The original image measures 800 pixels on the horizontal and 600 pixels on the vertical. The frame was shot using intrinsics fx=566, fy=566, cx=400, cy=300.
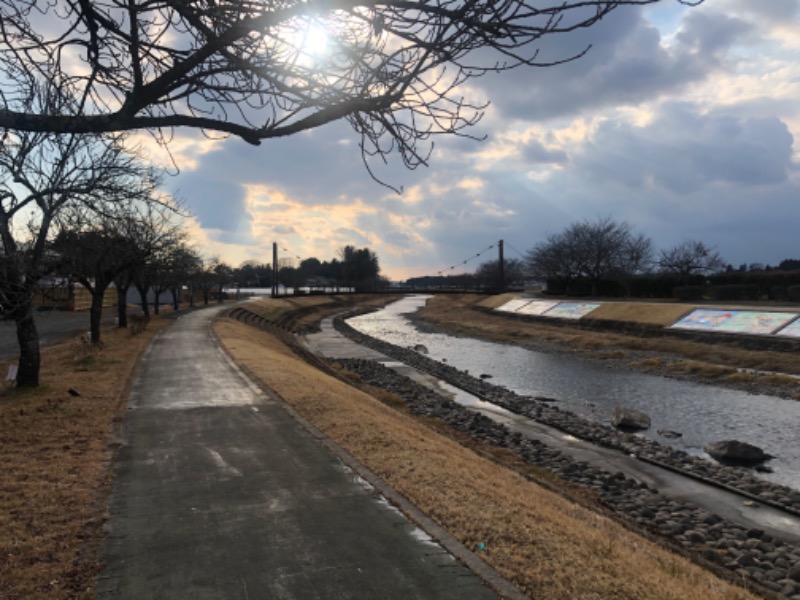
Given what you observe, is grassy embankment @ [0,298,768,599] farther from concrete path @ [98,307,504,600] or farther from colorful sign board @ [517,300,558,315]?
colorful sign board @ [517,300,558,315]

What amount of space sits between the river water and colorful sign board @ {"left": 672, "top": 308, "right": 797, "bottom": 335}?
728 centimetres

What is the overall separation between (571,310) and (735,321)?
18.1m

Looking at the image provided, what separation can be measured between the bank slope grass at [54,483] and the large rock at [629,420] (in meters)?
12.2

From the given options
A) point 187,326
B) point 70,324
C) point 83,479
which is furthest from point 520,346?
point 83,479

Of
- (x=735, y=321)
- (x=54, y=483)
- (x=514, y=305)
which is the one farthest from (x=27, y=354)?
(x=514, y=305)

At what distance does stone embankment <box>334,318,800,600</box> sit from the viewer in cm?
702

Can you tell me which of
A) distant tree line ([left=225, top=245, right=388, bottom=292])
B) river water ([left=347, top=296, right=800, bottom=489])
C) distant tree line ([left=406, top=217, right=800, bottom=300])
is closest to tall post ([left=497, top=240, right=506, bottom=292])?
distant tree line ([left=406, top=217, right=800, bottom=300])

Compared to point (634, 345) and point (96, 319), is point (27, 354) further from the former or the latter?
point (634, 345)

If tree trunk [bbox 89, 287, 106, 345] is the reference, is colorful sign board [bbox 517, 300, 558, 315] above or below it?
below

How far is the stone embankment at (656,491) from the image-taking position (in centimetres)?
702

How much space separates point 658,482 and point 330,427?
6.23 meters

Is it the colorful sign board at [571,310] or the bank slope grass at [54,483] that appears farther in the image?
the colorful sign board at [571,310]

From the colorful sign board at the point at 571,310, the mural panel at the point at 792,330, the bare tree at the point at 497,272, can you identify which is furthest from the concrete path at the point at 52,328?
the bare tree at the point at 497,272

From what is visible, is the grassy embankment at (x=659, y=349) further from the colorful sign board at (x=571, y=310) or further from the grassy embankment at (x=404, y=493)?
the grassy embankment at (x=404, y=493)
